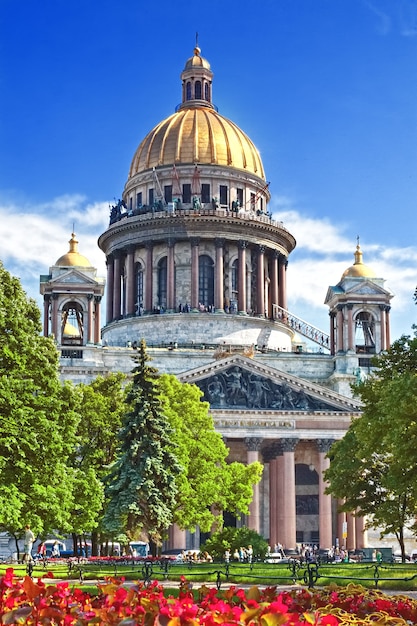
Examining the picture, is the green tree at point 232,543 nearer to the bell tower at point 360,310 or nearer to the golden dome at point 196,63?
the bell tower at point 360,310

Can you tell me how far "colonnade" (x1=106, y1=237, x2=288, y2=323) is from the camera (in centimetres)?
10225

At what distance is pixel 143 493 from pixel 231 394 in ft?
110

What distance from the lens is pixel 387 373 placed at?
147 ft

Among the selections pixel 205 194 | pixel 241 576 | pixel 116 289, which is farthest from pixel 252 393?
pixel 241 576

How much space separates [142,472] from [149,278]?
54642mm

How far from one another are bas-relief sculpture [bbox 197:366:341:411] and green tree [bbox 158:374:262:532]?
47.5 ft

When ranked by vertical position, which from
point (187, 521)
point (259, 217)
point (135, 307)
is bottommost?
point (187, 521)

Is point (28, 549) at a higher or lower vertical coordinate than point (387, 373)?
lower

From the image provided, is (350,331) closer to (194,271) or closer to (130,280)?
(194,271)

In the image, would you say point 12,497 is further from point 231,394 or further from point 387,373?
point 231,394

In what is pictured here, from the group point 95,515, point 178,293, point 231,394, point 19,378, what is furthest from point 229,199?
point 19,378

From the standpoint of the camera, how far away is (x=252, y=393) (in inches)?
3305

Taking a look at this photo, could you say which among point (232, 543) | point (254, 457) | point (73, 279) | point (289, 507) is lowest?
point (232, 543)

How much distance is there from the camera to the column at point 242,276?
102 m
